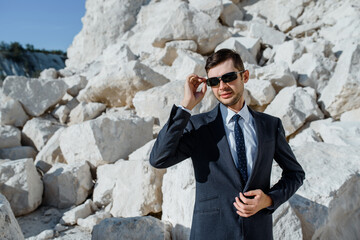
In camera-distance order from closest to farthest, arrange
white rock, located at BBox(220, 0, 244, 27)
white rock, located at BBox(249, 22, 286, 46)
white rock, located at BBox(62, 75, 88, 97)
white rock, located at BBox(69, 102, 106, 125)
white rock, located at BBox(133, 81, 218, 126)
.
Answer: white rock, located at BBox(133, 81, 218, 126), white rock, located at BBox(69, 102, 106, 125), white rock, located at BBox(62, 75, 88, 97), white rock, located at BBox(249, 22, 286, 46), white rock, located at BBox(220, 0, 244, 27)

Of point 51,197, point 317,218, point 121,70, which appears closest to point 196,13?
point 121,70

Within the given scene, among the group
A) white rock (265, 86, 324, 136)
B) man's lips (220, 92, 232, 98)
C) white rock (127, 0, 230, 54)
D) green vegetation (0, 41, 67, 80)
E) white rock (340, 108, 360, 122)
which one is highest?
green vegetation (0, 41, 67, 80)

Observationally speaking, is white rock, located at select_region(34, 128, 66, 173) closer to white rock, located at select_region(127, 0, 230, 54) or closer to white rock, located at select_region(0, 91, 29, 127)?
white rock, located at select_region(0, 91, 29, 127)

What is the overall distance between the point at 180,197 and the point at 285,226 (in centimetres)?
93

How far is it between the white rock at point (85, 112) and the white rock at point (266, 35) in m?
5.30

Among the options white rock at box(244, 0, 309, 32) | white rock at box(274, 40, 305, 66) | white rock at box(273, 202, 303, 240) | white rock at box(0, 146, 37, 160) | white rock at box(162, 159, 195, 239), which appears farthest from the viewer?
white rock at box(244, 0, 309, 32)

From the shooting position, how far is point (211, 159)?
1283mm

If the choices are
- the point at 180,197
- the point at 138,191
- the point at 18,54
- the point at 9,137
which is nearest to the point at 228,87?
the point at 180,197

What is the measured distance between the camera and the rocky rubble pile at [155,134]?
2309 millimetres

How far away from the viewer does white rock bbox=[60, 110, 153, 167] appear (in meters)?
3.86

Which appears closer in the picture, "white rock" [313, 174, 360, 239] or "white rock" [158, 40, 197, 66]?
"white rock" [313, 174, 360, 239]

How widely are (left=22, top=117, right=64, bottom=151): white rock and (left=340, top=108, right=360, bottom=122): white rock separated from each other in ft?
17.4

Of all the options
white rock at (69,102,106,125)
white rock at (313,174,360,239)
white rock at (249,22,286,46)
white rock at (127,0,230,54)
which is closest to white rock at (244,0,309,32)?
white rock at (249,22,286,46)

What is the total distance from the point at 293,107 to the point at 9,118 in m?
5.48
